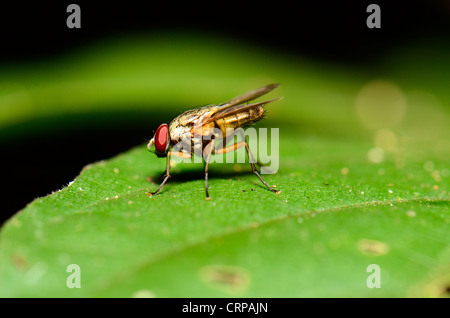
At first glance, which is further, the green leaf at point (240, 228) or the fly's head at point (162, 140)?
the fly's head at point (162, 140)

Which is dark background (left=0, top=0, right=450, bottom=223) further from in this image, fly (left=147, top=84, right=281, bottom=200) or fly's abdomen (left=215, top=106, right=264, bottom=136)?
fly's abdomen (left=215, top=106, right=264, bottom=136)

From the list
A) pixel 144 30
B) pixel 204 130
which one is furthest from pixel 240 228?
pixel 144 30

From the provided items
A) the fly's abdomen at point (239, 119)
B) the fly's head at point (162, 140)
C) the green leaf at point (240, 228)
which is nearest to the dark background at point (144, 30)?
the green leaf at point (240, 228)

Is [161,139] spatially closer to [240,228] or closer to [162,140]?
[162,140]

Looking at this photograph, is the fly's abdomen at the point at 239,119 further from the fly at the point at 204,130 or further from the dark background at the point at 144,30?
the dark background at the point at 144,30

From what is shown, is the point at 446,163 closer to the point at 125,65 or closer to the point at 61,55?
the point at 125,65

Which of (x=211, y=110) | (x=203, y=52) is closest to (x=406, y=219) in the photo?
(x=211, y=110)

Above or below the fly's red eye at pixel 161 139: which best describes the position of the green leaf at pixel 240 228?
below

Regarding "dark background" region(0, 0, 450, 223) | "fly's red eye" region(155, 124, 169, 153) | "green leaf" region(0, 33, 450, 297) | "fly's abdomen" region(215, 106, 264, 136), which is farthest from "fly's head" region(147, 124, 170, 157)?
"dark background" region(0, 0, 450, 223)
